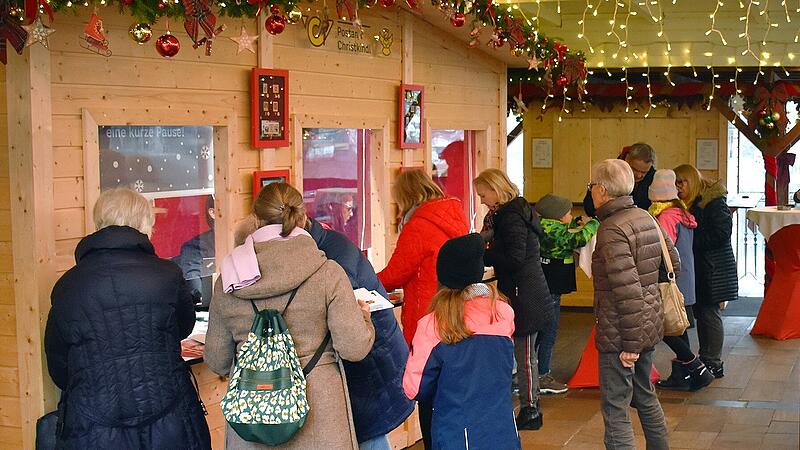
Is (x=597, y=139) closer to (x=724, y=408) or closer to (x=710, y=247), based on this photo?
(x=710, y=247)

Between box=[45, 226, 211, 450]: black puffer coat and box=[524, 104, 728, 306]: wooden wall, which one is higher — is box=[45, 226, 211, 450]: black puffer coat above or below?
below

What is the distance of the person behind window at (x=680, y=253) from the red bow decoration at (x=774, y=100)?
385cm

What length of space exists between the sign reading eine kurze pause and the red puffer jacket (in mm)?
1084

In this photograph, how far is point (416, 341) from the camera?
3986 mm

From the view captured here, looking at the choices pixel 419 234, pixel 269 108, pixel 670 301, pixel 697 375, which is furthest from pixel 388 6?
pixel 697 375

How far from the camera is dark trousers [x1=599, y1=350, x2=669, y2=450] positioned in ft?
17.6

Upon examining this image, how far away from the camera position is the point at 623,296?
520 centimetres

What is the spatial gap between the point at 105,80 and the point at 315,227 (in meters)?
1.29

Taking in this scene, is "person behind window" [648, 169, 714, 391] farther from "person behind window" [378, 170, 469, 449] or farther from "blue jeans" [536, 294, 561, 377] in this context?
"person behind window" [378, 170, 469, 449]

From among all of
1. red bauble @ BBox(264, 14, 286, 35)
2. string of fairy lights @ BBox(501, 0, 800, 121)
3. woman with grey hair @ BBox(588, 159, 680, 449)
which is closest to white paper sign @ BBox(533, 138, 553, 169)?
string of fairy lights @ BBox(501, 0, 800, 121)

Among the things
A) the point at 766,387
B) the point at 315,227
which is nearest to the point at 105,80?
the point at 315,227

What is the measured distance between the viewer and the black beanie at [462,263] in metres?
3.97

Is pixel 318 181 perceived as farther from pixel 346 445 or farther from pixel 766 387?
pixel 766 387

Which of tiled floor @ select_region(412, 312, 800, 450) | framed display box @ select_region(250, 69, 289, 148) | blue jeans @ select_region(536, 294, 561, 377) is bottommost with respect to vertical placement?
tiled floor @ select_region(412, 312, 800, 450)
